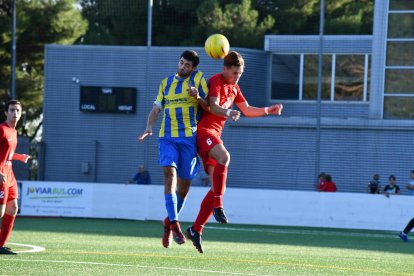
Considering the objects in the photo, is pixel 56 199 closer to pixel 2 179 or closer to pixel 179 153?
pixel 2 179

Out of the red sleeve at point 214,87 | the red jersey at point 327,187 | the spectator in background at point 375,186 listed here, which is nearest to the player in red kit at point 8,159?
the red sleeve at point 214,87

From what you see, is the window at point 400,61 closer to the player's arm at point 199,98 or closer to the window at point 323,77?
the window at point 323,77

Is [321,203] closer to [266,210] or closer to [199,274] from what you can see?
[266,210]

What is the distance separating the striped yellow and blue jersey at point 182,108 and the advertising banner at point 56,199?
15.9 metres

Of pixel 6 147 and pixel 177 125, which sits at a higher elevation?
pixel 177 125

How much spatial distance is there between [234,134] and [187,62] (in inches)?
871

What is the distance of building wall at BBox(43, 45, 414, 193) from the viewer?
108 feet

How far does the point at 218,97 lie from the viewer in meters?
12.8

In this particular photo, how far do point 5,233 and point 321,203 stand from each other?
43.4ft

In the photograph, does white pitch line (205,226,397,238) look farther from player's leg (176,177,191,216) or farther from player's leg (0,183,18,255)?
player's leg (176,177,191,216)

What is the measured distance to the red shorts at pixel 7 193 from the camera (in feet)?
49.7

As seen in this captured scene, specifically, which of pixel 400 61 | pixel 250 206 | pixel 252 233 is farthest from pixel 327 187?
pixel 252 233

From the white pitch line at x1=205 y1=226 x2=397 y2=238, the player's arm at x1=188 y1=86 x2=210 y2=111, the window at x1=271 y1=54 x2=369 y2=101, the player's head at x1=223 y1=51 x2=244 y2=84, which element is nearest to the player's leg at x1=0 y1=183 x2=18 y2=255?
the player's arm at x1=188 y1=86 x2=210 y2=111

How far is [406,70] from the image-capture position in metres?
32.3
